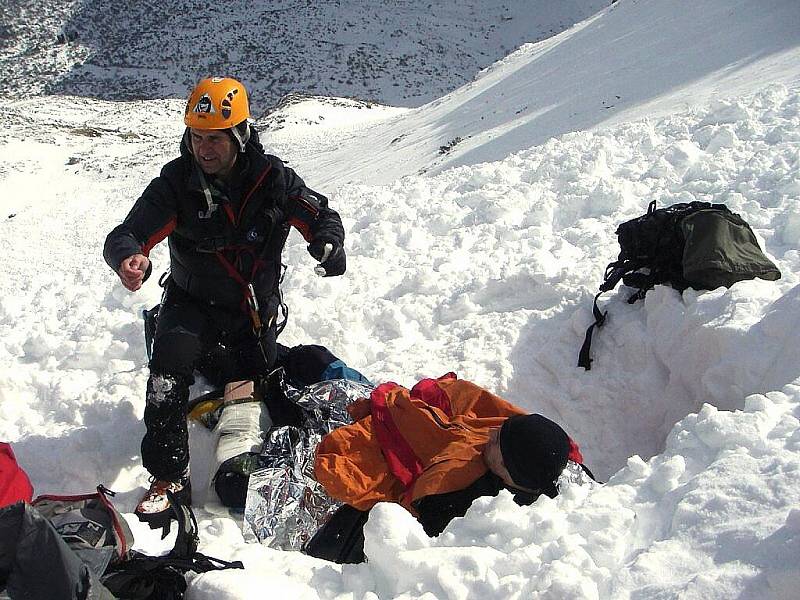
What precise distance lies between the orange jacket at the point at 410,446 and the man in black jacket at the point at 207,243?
0.79 meters

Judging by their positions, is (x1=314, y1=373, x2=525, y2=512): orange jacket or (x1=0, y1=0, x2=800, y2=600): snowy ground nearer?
(x1=0, y1=0, x2=800, y2=600): snowy ground

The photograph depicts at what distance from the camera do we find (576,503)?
2266 mm

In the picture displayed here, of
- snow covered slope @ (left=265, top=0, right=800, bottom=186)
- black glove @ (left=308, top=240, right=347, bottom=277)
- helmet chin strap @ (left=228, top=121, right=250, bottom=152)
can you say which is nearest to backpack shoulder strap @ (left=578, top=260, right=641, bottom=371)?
black glove @ (left=308, top=240, right=347, bottom=277)

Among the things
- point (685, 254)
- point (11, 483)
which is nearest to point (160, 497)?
point (11, 483)

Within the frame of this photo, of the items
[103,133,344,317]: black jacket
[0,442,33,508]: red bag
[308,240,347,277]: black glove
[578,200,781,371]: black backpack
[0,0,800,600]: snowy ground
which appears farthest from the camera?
[578,200,781,371]: black backpack

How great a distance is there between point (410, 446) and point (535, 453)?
0.68 meters

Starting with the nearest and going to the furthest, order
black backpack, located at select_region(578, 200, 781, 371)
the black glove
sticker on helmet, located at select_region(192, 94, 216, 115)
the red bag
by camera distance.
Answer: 1. the red bag
2. sticker on helmet, located at select_region(192, 94, 216, 115)
3. the black glove
4. black backpack, located at select_region(578, 200, 781, 371)

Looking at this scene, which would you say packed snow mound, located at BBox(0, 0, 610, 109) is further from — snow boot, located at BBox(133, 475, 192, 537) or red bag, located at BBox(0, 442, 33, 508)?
red bag, located at BBox(0, 442, 33, 508)

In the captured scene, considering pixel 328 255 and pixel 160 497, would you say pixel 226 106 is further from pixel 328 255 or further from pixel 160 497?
pixel 160 497

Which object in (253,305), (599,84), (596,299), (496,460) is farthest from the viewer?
(599,84)

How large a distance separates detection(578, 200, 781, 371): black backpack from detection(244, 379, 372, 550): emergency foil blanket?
67.3 inches

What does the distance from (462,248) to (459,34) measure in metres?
29.1

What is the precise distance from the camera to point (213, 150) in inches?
129

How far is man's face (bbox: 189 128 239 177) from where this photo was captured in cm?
324
